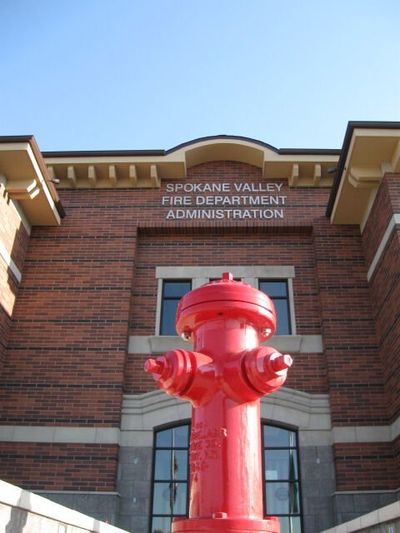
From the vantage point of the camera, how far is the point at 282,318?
34.0 ft

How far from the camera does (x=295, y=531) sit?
327 inches

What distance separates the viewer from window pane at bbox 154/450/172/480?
884 centimetres

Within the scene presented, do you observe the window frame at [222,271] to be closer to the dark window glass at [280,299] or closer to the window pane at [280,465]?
the dark window glass at [280,299]

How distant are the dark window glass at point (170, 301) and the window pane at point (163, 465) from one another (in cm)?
230

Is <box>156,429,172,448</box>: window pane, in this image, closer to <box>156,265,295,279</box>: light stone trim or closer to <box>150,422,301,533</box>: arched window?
<box>150,422,301,533</box>: arched window

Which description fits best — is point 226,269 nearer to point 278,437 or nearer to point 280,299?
point 280,299

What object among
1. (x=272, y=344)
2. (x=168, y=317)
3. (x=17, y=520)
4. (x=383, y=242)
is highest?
(x=383, y=242)

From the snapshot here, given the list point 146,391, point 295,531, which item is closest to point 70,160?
point 146,391

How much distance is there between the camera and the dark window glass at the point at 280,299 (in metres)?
10.2

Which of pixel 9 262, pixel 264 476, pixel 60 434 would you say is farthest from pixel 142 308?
pixel 264 476

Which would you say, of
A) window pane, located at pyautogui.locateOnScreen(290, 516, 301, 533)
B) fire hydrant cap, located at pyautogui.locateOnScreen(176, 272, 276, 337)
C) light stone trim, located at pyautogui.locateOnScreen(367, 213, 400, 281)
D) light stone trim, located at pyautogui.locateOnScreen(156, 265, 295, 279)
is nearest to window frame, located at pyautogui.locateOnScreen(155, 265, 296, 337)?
light stone trim, located at pyautogui.locateOnScreen(156, 265, 295, 279)

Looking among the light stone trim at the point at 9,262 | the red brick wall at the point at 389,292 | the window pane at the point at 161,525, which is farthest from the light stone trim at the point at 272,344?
the window pane at the point at 161,525

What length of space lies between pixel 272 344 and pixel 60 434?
419 centimetres

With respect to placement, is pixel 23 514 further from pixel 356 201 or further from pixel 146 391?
pixel 356 201
